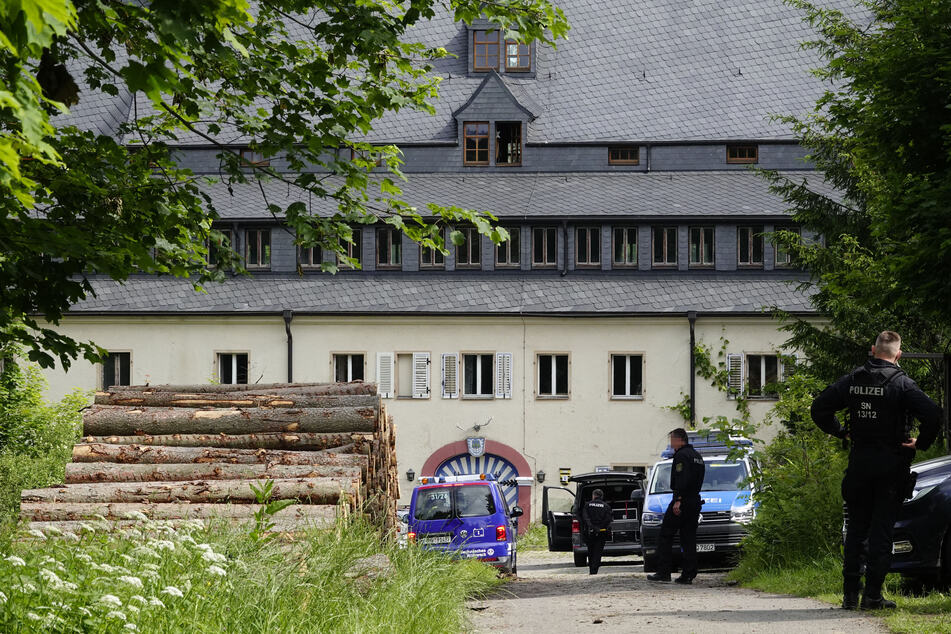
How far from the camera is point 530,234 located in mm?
37562

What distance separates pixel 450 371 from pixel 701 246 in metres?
8.24

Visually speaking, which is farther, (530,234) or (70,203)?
(530,234)

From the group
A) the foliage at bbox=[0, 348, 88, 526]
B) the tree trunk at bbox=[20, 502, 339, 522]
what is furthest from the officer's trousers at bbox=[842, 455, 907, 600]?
the foliage at bbox=[0, 348, 88, 526]

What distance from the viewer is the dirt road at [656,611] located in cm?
838

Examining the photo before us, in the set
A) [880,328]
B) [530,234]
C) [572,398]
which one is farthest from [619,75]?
[880,328]

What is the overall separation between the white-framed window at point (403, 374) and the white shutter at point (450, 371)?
Answer: 1.49 feet

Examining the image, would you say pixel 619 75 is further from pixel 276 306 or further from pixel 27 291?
pixel 27 291

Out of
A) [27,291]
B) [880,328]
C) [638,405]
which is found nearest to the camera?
[27,291]

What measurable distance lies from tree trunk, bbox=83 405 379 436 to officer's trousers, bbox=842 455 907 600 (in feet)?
17.2

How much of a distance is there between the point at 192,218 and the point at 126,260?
1.43 metres

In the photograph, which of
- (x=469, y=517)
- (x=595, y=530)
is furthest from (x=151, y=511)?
(x=595, y=530)

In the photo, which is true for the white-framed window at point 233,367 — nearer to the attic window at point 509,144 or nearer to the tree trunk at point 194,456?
the attic window at point 509,144

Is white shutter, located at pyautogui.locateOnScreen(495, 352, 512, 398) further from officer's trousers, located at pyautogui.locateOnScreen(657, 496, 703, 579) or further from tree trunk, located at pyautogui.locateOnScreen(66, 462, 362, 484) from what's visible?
tree trunk, located at pyautogui.locateOnScreen(66, 462, 362, 484)

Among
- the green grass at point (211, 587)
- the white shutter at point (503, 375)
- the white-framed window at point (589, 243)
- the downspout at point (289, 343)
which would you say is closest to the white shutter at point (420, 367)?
the white shutter at point (503, 375)
